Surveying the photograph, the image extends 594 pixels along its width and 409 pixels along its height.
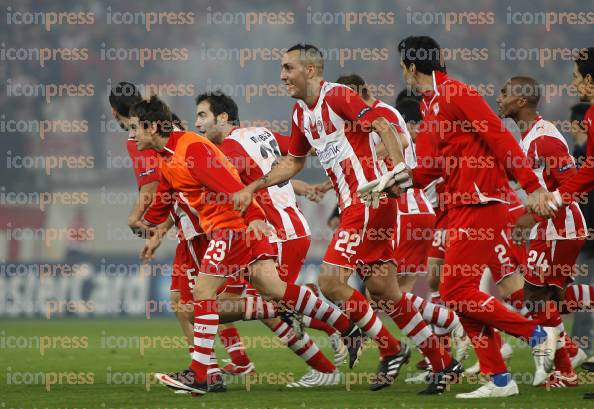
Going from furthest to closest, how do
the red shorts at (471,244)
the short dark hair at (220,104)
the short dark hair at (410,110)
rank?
1. the short dark hair at (410,110)
2. the short dark hair at (220,104)
3. the red shorts at (471,244)

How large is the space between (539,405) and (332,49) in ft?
55.0

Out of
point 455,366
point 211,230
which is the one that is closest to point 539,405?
point 455,366

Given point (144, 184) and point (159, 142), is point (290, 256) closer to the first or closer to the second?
point (144, 184)

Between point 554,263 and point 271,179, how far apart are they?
212cm

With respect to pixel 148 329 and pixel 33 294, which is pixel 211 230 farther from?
pixel 33 294

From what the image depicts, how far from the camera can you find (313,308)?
7.68 m

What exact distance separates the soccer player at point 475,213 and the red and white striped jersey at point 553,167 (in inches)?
41.6

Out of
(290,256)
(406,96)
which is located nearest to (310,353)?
(290,256)

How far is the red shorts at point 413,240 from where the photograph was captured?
365 inches

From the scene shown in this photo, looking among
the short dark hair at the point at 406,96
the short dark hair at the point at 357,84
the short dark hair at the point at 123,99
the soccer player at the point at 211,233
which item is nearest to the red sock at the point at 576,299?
the soccer player at the point at 211,233

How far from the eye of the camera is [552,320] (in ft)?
26.0

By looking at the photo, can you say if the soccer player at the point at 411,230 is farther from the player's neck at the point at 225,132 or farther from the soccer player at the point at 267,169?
the player's neck at the point at 225,132

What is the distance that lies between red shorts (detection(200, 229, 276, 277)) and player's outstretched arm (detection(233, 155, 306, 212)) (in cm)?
37

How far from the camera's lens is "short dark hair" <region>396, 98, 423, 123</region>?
9.69 metres
